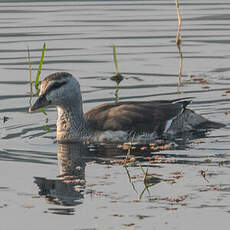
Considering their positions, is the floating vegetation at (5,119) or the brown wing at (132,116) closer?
the brown wing at (132,116)

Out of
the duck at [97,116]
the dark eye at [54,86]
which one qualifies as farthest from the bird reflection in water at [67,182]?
the dark eye at [54,86]

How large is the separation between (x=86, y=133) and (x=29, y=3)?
16.1m

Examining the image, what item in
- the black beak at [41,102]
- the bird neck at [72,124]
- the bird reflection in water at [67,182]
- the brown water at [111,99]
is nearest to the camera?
the brown water at [111,99]

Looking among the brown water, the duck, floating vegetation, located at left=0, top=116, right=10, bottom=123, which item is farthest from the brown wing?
floating vegetation, located at left=0, top=116, right=10, bottom=123

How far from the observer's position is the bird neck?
1567 cm

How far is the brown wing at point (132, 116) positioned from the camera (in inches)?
612

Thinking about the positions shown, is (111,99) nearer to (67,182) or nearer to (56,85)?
(56,85)

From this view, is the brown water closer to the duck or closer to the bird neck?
the bird neck

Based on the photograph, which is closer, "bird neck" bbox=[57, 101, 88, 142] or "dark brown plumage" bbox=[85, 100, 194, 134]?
"dark brown plumage" bbox=[85, 100, 194, 134]

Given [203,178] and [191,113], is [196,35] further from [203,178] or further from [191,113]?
[203,178]

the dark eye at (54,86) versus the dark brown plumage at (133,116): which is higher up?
the dark eye at (54,86)

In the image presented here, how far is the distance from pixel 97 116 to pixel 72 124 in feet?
1.40

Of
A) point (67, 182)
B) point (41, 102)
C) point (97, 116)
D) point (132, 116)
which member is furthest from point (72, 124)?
point (67, 182)

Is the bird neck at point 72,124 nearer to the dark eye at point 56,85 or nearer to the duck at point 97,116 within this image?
the duck at point 97,116
